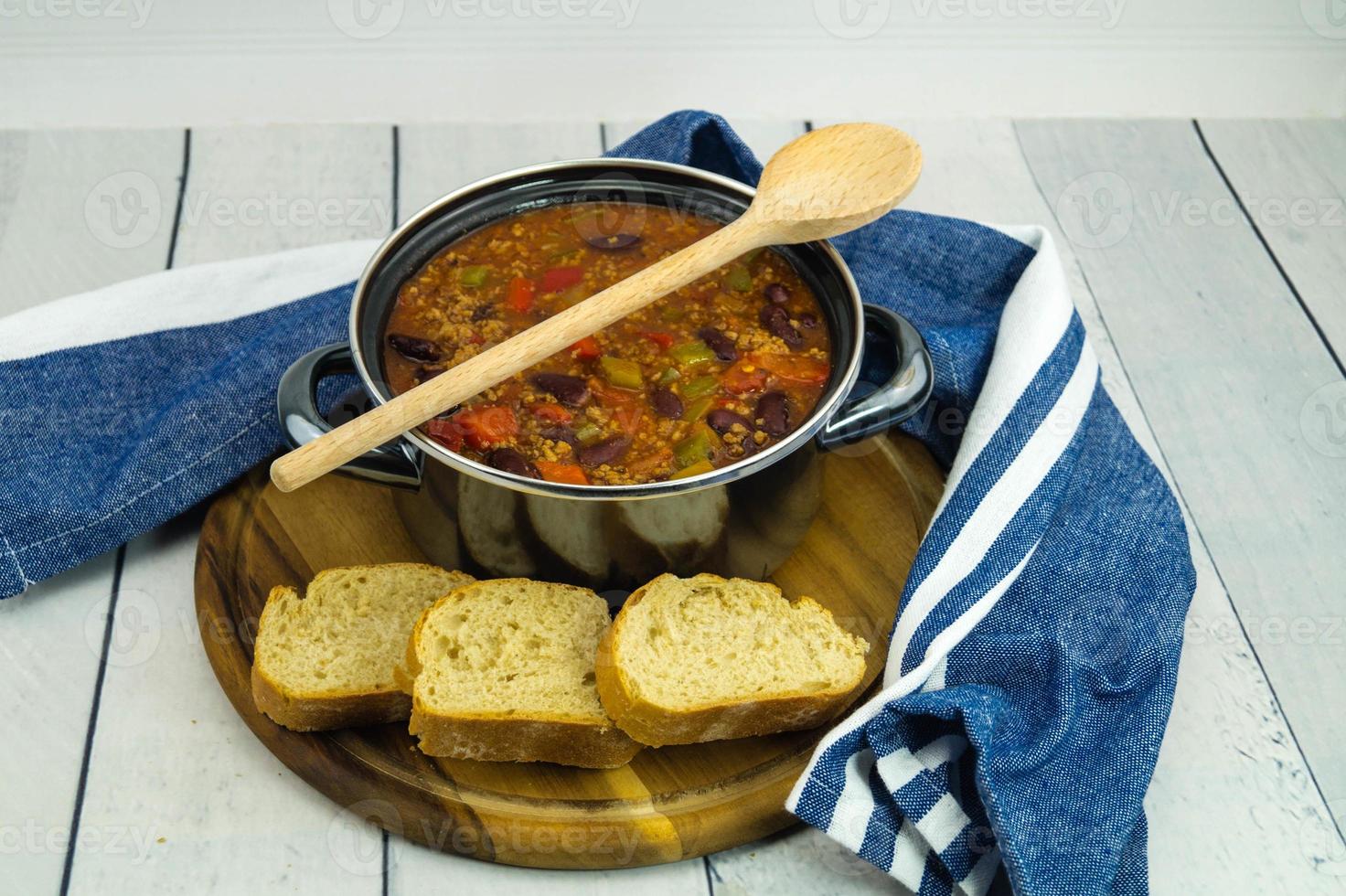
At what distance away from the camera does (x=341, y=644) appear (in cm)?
281

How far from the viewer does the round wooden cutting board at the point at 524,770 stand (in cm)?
263

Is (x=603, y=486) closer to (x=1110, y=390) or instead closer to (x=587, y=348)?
(x=587, y=348)

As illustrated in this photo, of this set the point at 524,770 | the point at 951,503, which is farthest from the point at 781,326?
the point at 524,770

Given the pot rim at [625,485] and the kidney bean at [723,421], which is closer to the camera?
the pot rim at [625,485]

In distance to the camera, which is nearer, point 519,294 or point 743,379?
point 743,379

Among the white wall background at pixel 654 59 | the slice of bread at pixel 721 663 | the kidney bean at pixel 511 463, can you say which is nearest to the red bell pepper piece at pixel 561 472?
the kidney bean at pixel 511 463

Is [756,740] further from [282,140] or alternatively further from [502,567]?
[282,140]

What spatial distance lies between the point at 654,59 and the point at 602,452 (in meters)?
2.44

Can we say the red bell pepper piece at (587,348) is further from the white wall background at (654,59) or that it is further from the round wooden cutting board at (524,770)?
the white wall background at (654,59)

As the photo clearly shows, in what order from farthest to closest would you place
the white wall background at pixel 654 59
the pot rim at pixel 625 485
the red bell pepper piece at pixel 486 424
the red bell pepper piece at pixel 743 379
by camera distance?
the white wall background at pixel 654 59 → the red bell pepper piece at pixel 743 379 → the red bell pepper piece at pixel 486 424 → the pot rim at pixel 625 485

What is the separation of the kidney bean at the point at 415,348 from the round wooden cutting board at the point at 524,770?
0.46 meters

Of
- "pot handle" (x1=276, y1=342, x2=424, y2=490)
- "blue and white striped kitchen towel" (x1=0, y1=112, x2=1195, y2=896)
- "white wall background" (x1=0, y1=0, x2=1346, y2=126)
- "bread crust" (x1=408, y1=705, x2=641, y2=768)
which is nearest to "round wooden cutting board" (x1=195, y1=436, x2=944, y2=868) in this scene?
"bread crust" (x1=408, y1=705, x2=641, y2=768)

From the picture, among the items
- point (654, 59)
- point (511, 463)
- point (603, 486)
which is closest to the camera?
point (603, 486)

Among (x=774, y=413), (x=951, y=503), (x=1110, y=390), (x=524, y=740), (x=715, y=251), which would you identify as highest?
(x=715, y=251)
